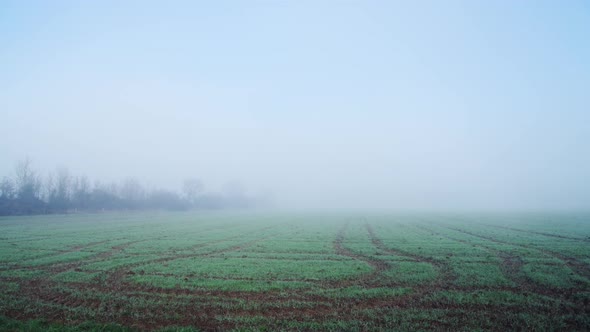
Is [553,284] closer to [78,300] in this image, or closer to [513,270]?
[513,270]

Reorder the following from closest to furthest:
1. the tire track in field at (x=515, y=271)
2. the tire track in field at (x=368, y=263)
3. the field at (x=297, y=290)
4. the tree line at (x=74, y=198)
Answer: the field at (x=297, y=290), the tire track in field at (x=515, y=271), the tire track in field at (x=368, y=263), the tree line at (x=74, y=198)

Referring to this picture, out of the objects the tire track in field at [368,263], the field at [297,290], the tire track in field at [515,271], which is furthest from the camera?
the tire track in field at [368,263]

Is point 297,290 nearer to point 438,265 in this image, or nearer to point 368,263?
point 368,263

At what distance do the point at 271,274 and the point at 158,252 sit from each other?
12.8 meters

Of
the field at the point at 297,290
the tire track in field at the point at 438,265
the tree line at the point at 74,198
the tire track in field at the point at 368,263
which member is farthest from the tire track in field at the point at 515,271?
the tree line at the point at 74,198

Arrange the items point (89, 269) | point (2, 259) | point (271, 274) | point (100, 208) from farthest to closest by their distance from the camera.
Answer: point (100, 208) < point (2, 259) < point (89, 269) < point (271, 274)

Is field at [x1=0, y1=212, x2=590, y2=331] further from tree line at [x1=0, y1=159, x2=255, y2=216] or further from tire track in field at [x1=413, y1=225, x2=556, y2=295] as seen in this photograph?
tree line at [x1=0, y1=159, x2=255, y2=216]

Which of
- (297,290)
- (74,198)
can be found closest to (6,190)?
(74,198)

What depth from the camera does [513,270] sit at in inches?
665

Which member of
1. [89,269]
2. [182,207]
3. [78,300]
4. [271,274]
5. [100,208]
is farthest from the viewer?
[182,207]

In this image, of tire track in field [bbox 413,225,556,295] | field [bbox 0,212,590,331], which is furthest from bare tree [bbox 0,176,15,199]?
tire track in field [bbox 413,225,556,295]

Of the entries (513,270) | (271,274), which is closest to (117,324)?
A: (271,274)

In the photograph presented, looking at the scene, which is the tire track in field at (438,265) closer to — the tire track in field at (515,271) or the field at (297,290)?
the field at (297,290)

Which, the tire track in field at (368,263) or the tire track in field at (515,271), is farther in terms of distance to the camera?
the tire track in field at (368,263)
